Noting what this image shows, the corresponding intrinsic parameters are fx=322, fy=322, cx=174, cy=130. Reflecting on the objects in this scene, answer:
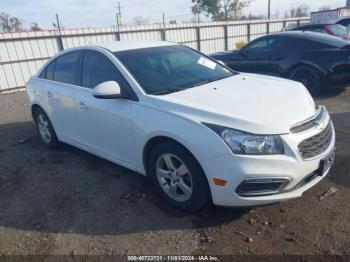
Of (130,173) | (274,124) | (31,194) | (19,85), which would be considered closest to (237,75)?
(274,124)

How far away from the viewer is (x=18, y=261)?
9.28ft

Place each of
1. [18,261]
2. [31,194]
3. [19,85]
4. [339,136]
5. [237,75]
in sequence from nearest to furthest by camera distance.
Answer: [18,261] → [31,194] → [237,75] → [339,136] → [19,85]

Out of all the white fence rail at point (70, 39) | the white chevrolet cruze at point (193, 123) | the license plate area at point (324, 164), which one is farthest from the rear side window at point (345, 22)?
the license plate area at point (324, 164)

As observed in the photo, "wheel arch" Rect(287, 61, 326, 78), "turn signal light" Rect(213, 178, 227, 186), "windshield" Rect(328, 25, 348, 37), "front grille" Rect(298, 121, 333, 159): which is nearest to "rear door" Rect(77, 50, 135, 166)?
"turn signal light" Rect(213, 178, 227, 186)

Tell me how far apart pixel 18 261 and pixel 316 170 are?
2745mm

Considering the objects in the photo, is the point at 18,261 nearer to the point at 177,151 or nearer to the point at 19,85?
the point at 177,151

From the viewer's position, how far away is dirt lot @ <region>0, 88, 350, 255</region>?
2791 mm

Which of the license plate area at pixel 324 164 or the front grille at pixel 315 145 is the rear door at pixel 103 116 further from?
the license plate area at pixel 324 164

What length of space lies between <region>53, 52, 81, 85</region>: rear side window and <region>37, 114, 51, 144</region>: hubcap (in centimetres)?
81

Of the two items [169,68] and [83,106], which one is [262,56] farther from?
[83,106]

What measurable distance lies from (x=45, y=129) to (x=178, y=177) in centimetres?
308

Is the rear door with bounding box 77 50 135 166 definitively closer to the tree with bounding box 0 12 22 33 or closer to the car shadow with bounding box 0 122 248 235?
the car shadow with bounding box 0 122 248 235

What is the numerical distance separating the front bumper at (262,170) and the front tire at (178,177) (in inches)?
5.4

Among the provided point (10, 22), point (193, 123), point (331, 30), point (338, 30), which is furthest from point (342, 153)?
point (10, 22)
